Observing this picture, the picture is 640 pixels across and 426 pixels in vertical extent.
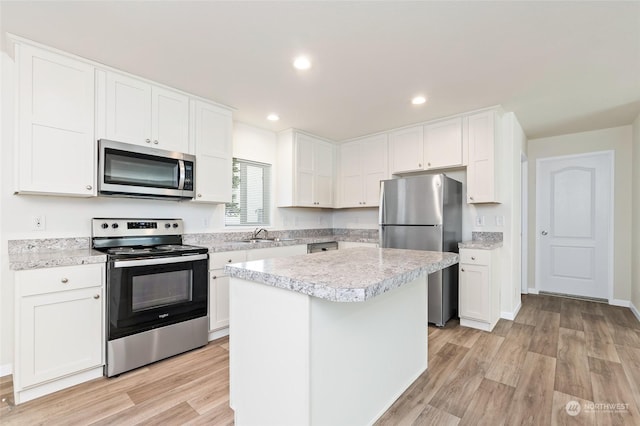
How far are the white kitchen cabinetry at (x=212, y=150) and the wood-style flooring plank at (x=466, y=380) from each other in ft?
8.51

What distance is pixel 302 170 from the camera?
4.25 metres

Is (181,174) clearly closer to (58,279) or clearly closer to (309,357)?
(58,279)

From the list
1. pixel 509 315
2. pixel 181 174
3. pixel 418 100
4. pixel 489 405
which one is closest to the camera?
pixel 489 405

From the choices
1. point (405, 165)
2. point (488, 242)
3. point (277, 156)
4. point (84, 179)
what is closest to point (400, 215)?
point (405, 165)

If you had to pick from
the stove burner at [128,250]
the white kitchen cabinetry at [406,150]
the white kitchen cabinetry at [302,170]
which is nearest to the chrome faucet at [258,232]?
the white kitchen cabinetry at [302,170]

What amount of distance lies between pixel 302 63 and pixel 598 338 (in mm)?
3722

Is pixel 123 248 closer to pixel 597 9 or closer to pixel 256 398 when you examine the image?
pixel 256 398

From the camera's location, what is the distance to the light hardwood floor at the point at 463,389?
1762 mm

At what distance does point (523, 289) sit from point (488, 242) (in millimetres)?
1871

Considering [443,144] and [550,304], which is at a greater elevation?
[443,144]

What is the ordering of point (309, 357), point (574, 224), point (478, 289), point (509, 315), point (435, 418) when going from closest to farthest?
point (309, 357), point (435, 418), point (478, 289), point (509, 315), point (574, 224)

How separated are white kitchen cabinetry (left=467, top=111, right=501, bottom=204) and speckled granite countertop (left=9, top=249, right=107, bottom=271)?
3.61 meters

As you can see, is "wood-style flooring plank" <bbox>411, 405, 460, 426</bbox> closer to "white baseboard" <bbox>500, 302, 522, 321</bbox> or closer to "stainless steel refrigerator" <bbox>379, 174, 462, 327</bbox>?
"stainless steel refrigerator" <bbox>379, 174, 462, 327</bbox>

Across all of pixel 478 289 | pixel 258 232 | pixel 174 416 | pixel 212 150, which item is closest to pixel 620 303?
pixel 478 289
